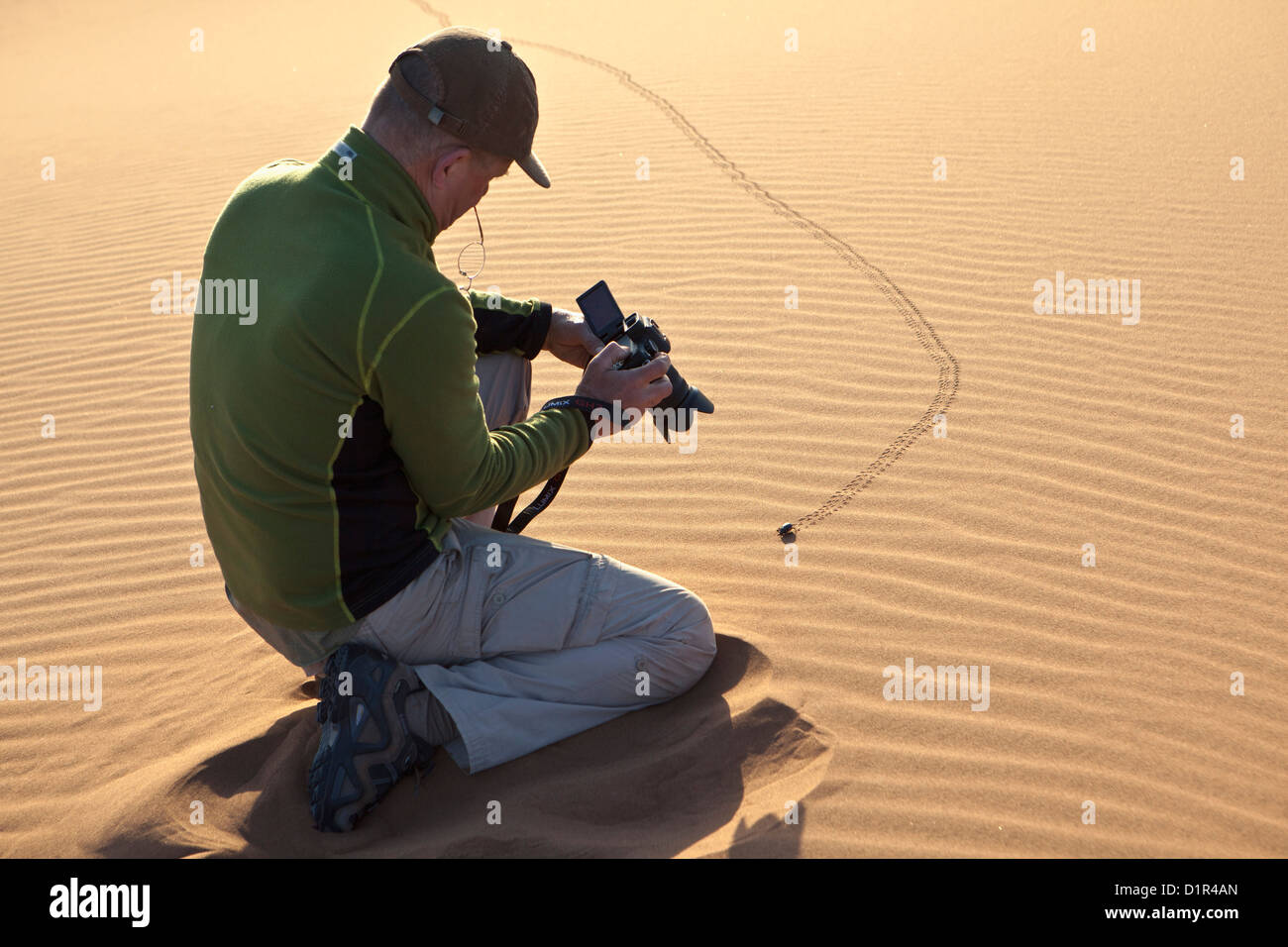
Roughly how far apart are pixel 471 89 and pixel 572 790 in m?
1.61

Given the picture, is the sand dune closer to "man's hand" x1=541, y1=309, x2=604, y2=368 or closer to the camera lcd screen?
"man's hand" x1=541, y1=309, x2=604, y2=368

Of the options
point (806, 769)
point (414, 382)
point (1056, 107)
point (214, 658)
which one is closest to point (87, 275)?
point (214, 658)

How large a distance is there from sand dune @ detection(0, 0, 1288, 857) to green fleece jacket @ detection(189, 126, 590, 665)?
60cm

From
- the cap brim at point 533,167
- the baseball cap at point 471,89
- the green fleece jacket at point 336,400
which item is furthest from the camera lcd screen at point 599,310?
the baseball cap at point 471,89

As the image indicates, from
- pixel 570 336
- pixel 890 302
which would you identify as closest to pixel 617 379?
pixel 570 336

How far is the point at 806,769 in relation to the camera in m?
2.53

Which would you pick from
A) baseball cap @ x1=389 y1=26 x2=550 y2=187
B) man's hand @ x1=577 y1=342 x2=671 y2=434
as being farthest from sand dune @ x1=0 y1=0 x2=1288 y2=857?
baseball cap @ x1=389 y1=26 x2=550 y2=187

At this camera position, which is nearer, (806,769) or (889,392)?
(806,769)

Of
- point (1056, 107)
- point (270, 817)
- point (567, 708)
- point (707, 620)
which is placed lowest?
point (270, 817)

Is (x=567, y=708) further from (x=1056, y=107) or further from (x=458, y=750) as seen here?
(x=1056, y=107)

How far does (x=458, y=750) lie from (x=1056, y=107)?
7654 millimetres

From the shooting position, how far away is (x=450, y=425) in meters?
2.19

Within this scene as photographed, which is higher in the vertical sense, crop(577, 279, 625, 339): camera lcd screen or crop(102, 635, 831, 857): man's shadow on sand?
crop(577, 279, 625, 339): camera lcd screen

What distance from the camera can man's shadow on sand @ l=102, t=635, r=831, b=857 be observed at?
233cm
